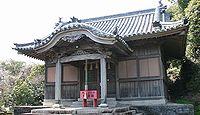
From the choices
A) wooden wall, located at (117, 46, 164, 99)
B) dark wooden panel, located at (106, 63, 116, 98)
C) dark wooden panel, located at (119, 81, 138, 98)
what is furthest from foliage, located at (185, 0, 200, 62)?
dark wooden panel, located at (106, 63, 116, 98)

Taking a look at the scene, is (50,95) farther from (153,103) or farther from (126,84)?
(153,103)

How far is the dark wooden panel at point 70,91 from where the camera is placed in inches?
533

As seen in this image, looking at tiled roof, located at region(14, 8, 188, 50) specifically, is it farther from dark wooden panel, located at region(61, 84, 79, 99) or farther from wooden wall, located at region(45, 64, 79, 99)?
dark wooden panel, located at region(61, 84, 79, 99)

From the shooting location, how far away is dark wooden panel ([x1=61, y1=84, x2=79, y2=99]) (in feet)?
44.4

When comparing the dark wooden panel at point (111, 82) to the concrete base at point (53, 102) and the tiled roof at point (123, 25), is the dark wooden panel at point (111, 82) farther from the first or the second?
the concrete base at point (53, 102)

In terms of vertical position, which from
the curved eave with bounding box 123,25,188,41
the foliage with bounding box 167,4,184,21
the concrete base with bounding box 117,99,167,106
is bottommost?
the concrete base with bounding box 117,99,167,106

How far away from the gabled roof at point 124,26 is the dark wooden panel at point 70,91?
10.3ft

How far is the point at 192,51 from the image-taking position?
18.5m

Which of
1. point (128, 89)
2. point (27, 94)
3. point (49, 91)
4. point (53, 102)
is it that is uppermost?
point (128, 89)

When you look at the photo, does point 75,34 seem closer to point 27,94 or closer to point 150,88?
point 150,88

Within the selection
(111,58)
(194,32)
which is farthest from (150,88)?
(194,32)

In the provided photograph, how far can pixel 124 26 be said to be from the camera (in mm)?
15469

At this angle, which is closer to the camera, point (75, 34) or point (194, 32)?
point (75, 34)

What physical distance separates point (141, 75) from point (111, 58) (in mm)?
1987
